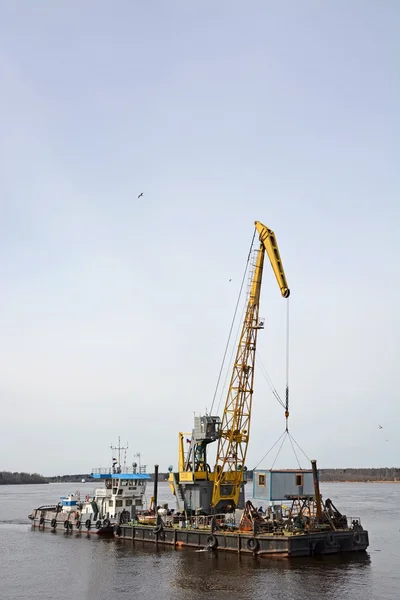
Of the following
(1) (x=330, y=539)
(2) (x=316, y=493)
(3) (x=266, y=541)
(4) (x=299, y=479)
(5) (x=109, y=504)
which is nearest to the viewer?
(3) (x=266, y=541)

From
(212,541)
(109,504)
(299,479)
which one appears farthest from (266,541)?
(109,504)

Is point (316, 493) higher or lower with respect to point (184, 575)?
higher

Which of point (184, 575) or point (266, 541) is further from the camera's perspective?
point (266, 541)

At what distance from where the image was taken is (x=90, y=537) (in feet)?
198

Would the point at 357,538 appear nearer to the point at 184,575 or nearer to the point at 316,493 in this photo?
the point at 316,493

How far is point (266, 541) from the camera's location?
4331cm

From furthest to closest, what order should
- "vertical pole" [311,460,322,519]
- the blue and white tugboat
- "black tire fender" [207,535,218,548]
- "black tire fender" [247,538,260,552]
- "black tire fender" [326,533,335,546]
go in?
1. the blue and white tugboat
2. "black tire fender" [207,535,218,548]
3. "vertical pole" [311,460,322,519]
4. "black tire fender" [326,533,335,546]
5. "black tire fender" [247,538,260,552]

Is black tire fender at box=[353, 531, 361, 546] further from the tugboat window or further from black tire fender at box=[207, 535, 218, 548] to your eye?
black tire fender at box=[207, 535, 218, 548]

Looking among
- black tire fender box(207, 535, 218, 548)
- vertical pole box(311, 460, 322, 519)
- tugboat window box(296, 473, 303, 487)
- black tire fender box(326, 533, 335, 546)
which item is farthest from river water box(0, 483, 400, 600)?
tugboat window box(296, 473, 303, 487)

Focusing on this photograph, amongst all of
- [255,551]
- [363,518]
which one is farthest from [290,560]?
[363,518]

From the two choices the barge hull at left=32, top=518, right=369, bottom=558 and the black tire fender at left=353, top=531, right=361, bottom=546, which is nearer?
the barge hull at left=32, top=518, right=369, bottom=558

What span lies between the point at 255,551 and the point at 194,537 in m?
6.79

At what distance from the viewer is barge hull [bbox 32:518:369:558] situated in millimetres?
42469

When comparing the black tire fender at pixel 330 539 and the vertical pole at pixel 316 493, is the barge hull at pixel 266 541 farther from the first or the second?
the vertical pole at pixel 316 493
